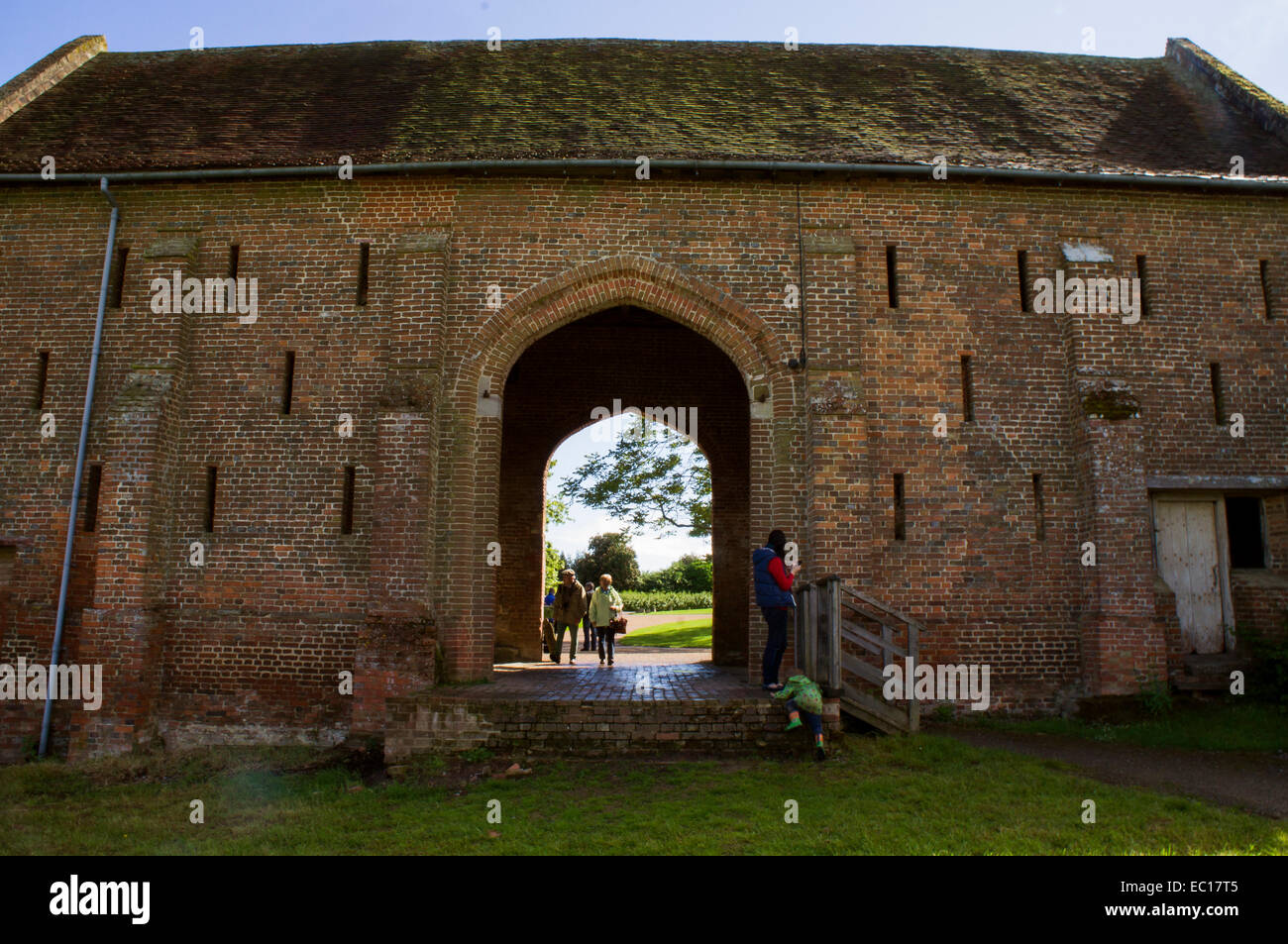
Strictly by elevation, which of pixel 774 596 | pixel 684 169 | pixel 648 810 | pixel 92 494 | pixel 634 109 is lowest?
pixel 648 810

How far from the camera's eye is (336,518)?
977 centimetres

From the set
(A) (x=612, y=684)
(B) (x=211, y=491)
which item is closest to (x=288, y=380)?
(B) (x=211, y=491)

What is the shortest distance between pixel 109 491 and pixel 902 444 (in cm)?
983

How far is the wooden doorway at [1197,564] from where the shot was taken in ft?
33.0

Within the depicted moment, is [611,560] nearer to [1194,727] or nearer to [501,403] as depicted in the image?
[501,403]

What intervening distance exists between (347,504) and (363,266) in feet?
10.5

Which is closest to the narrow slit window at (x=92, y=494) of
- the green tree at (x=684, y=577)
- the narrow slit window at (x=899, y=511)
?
the narrow slit window at (x=899, y=511)

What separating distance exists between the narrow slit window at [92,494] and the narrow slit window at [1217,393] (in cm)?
1437

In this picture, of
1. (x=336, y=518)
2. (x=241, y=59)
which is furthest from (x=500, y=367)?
(x=241, y=59)

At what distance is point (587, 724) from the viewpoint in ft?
26.0

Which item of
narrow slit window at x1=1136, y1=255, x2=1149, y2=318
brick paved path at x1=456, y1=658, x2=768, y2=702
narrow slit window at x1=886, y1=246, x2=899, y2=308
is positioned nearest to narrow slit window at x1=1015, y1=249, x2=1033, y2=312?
narrow slit window at x1=1136, y1=255, x2=1149, y2=318

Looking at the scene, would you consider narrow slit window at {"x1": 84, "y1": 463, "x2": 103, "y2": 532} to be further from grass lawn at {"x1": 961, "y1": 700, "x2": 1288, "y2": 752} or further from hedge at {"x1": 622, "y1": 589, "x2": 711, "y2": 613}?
hedge at {"x1": 622, "y1": 589, "x2": 711, "y2": 613}

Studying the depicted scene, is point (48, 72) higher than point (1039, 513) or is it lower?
higher

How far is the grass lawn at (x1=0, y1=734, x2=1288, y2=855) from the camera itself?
5.68m
